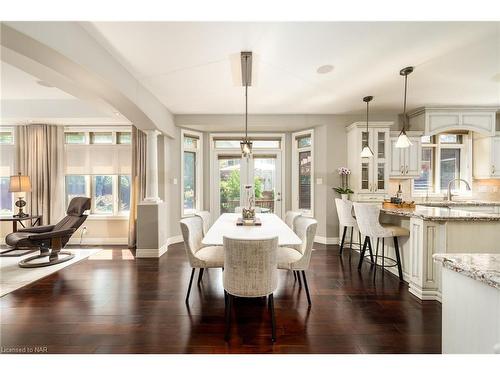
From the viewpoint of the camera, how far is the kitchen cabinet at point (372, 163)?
4.33 m

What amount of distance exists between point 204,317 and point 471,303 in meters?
1.94

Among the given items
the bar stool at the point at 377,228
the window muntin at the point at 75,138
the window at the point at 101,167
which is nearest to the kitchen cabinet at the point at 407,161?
the bar stool at the point at 377,228

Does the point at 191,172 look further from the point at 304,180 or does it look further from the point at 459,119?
the point at 459,119

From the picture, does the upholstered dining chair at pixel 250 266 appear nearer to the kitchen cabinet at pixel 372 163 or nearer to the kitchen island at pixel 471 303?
the kitchen island at pixel 471 303

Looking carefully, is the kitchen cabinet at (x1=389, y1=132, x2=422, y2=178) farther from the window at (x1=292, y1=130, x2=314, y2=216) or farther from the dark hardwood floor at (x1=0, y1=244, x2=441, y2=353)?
the dark hardwood floor at (x1=0, y1=244, x2=441, y2=353)

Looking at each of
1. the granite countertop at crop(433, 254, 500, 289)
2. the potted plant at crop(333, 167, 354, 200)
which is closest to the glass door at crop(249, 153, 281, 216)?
the potted plant at crop(333, 167, 354, 200)

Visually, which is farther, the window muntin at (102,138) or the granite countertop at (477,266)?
the window muntin at (102,138)

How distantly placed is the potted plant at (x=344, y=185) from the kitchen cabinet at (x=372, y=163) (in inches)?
6.0

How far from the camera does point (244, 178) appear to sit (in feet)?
18.0

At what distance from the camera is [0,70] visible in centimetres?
290

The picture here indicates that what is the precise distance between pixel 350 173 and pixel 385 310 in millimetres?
2835

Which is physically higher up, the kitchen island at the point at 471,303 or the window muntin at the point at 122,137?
the window muntin at the point at 122,137

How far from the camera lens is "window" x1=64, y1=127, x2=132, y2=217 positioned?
4.84 meters

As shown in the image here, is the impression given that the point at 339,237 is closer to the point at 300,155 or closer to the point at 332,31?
the point at 300,155
